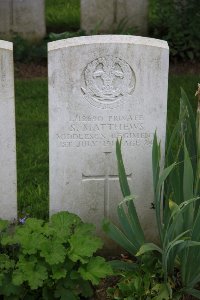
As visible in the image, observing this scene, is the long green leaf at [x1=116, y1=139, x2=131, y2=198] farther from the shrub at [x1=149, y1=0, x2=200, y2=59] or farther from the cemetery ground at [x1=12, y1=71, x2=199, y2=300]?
the shrub at [x1=149, y1=0, x2=200, y2=59]

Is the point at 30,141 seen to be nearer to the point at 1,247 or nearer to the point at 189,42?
the point at 1,247

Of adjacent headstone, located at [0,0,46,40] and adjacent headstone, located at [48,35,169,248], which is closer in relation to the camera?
adjacent headstone, located at [48,35,169,248]

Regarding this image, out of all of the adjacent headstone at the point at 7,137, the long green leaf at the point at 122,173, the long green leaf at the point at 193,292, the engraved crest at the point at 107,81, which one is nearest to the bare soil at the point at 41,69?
the adjacent headstone at the point at 7,137

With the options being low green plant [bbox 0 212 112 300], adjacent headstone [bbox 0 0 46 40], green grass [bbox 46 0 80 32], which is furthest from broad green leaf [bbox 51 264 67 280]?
green grass [bbox 46 0 80 32]

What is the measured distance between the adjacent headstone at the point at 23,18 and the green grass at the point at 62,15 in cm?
56

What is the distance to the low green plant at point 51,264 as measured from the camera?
3.61 meters

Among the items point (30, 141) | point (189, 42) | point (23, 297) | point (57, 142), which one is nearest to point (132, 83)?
point (57, 142)

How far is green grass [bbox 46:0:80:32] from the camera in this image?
29.3ft

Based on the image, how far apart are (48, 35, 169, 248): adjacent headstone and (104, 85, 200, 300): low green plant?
21cm

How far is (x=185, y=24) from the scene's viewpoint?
7820 millimetres

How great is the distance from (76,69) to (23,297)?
49.7 inches

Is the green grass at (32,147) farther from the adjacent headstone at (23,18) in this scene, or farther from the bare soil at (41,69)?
the adjacent headstone at (23,18)

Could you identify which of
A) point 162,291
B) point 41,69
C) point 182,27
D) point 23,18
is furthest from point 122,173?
point 23,18

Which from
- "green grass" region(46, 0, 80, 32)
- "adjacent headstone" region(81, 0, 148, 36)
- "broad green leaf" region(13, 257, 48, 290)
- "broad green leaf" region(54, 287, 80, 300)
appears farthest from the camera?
"green grass" region(46, 0, 80, 32)
